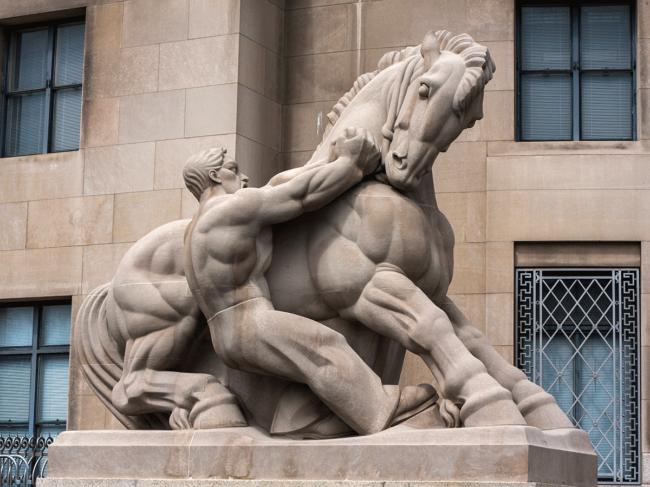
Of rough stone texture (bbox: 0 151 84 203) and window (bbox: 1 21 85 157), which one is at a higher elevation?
window (bbox: 1 21 85 157)

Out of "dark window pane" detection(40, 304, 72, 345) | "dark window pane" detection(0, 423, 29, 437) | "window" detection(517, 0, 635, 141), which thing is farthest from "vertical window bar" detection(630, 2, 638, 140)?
"dark window pane" detection(0, 423, 29, 437)

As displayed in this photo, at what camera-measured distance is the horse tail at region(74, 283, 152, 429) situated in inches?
260

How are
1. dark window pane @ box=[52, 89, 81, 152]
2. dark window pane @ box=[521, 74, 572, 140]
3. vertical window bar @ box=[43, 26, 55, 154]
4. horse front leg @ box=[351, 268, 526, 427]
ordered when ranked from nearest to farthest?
horse front leg @ box=[351, 268, 526, 427] → dark window pane @ box=[521, 74, 572, 140] → dark window pane @ box=[52, 89, 81, 152] → vertical window bar @ box=[43, 26, 55, 154]

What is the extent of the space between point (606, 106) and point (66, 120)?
6.65m

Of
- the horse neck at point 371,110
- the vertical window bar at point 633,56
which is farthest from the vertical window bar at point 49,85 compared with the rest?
the horse neck at point 371,110

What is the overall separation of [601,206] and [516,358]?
1.90 meters

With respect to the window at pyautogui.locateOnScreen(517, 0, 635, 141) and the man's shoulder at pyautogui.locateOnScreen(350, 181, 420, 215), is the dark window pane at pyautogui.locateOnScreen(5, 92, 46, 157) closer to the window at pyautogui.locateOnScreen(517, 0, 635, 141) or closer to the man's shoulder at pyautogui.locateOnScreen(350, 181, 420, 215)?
the window at pyautogui.locateOnScreen(517, 0, 635, 141)

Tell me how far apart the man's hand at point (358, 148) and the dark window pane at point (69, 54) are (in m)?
8.54

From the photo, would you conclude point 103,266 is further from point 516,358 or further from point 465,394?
point 465,394

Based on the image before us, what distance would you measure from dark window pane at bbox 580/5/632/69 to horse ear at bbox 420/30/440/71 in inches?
277

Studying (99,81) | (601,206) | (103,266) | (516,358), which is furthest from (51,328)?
(601,206)

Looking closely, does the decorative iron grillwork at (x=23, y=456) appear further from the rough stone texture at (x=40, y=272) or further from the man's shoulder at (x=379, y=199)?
the man's shoulder at (x=379, y=199)

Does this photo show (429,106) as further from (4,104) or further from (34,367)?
(4,104)

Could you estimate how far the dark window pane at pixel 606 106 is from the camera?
12.5 m
